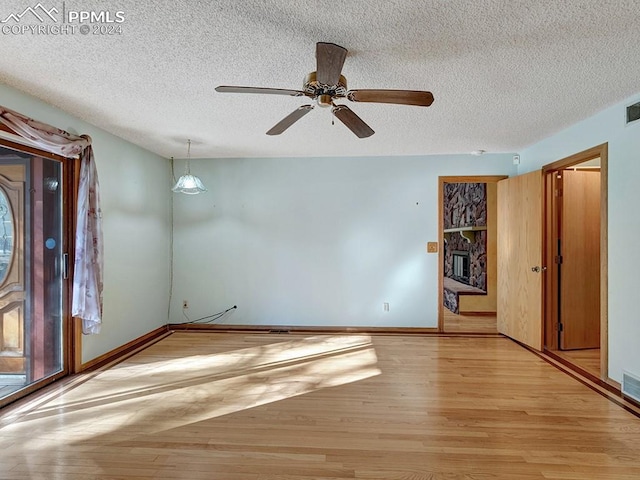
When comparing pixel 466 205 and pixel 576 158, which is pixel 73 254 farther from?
pixel 466 205

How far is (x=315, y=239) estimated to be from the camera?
15.6 feet

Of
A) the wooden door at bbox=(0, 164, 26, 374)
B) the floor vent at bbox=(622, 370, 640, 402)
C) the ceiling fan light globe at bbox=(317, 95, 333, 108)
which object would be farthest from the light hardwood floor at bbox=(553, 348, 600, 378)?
the wooden door at bbox=(0, 164, 26, 374)

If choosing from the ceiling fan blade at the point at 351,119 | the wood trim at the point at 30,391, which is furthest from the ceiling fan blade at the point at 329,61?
the wood trim at the point at 30,391

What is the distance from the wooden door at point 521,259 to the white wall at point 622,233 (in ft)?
2.96

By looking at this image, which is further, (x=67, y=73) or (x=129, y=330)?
(x=129, y=330)

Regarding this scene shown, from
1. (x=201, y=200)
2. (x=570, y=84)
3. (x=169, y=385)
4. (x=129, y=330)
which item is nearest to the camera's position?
(x=570, y=84)

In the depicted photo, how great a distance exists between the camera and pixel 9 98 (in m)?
2.53

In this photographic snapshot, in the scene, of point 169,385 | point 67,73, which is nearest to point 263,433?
point 169,385

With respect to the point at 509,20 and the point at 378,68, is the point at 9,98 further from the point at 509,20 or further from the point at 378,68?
the point at 509,20

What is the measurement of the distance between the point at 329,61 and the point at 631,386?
327cm

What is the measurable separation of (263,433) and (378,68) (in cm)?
252

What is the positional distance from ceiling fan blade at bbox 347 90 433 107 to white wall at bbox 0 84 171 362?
8.77ft

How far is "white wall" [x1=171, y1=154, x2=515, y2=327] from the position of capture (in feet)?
15.3

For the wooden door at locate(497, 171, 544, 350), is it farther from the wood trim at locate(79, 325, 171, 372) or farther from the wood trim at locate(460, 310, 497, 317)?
the wood trim at locate(79, 325, 171, 372)
